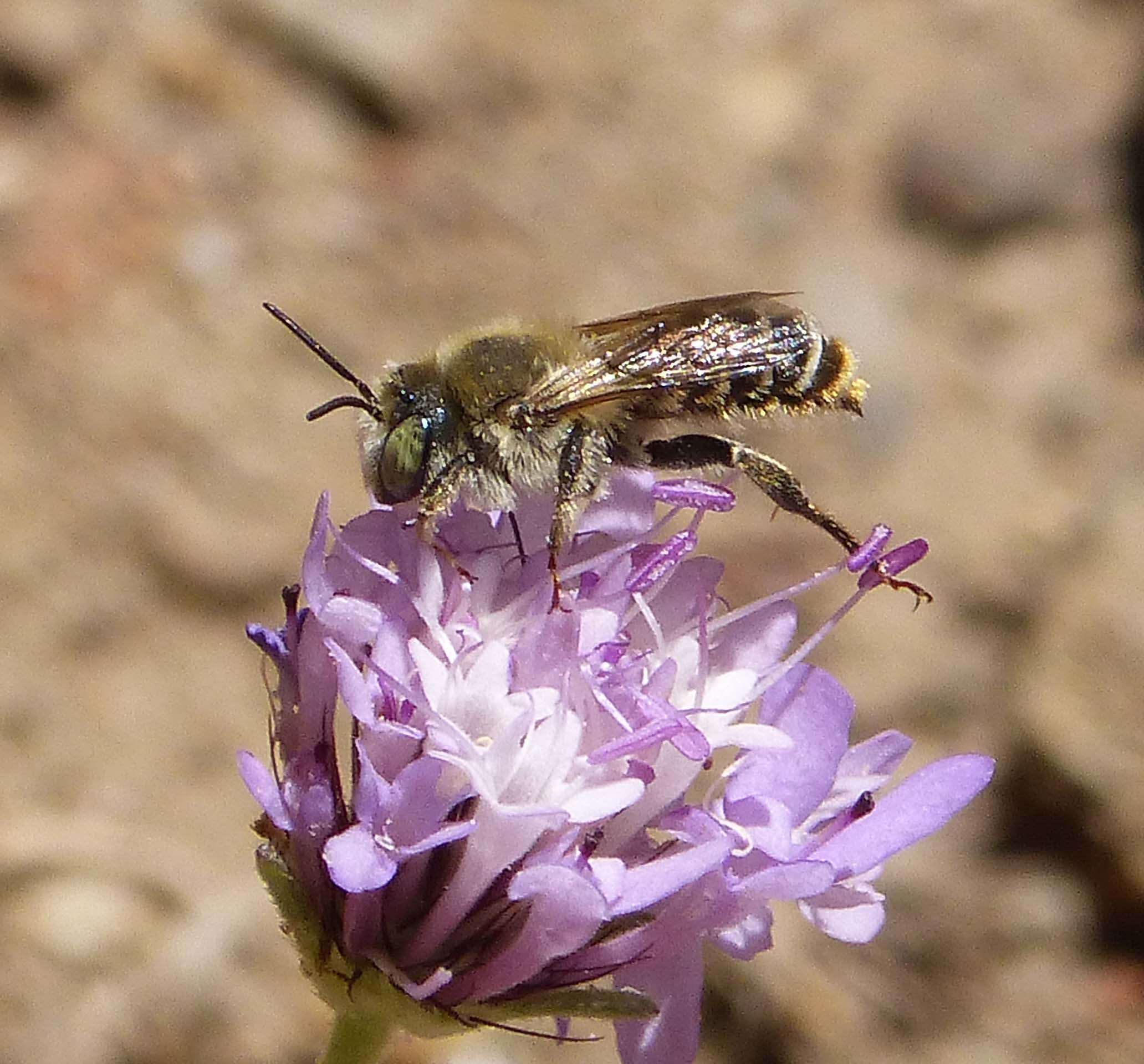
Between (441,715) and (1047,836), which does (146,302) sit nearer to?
(1047,836)

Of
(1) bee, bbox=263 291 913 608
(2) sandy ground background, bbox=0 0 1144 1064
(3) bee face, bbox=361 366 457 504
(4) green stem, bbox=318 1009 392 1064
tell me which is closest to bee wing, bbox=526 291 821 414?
(1) bee, bbox=263 291 913 608

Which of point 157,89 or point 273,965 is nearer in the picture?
point 273,965

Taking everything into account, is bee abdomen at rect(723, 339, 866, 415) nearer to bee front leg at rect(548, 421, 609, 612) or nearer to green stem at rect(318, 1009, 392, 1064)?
bee front leg at rect(548, 421, 609, 612)

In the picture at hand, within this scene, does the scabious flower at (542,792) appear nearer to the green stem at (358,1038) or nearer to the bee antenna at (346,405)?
the green stem at (358,1038)

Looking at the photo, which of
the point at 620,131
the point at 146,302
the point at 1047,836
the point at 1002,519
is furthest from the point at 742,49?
the point at 1047,836

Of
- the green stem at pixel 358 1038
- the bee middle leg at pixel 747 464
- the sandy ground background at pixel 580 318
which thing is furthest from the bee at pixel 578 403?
the sandy ground background at pixel 580 318

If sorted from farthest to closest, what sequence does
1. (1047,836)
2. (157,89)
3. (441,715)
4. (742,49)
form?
(742,49), (157,89), (1047,836), (441,715)

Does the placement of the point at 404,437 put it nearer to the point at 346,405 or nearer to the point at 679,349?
the point at 346,405
